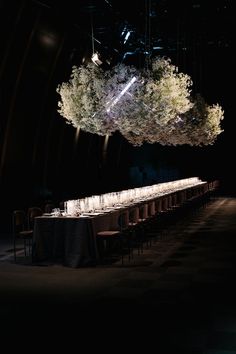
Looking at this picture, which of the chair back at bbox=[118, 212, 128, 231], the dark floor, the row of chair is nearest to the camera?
the dark floor

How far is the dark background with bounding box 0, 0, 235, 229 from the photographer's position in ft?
46.8

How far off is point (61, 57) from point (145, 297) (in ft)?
37.7

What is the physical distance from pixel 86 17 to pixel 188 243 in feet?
26.6

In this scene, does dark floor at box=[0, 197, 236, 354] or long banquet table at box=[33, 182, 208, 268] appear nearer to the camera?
dark floor at box=[0, 197, 236, 354]

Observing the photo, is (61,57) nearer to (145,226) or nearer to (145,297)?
(145,226)

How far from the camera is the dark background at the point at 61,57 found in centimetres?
1426

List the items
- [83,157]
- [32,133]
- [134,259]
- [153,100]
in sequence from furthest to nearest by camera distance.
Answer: [83,157]
[32,133]
[153,100]
[134,259]

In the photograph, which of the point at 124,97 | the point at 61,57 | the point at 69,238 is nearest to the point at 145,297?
the point at 69,238

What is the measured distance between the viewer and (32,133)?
52.9 feet

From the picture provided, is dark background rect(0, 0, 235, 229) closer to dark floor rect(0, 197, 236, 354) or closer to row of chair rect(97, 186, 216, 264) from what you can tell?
row of chair rect(97, 186, 216, 264)

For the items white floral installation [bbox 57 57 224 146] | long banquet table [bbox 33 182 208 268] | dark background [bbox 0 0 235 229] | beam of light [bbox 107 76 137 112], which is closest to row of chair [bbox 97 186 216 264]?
long banquet table [bbox 33 182 208 268]

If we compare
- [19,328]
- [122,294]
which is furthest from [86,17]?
[19,328]

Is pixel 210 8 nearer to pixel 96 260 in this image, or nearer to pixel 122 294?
pixel 96 260

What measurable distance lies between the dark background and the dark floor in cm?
520
